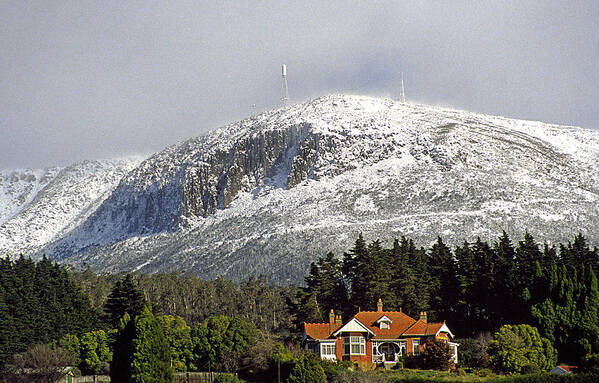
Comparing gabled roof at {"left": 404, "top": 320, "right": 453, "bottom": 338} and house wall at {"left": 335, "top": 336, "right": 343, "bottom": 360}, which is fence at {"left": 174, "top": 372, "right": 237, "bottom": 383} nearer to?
house wall at {"left": 335, "top": 336, "right": 343, "bottom": 360}

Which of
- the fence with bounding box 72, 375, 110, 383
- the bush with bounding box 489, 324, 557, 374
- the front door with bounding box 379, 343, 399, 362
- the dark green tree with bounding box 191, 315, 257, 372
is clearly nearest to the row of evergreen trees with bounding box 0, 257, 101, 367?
the fence with bounding box 72, 375, 110, 383

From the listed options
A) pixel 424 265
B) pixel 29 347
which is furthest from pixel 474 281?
pixel 29 347

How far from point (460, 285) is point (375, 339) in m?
21.7

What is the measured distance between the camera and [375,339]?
8919 centimetres

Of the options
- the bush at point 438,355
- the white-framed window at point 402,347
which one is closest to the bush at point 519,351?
the bush at point 438,355

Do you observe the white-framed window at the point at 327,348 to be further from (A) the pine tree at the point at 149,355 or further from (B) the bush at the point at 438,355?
(A) the pine tree at the point at 149,355

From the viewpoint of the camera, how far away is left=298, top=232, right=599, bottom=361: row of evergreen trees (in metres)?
91.3

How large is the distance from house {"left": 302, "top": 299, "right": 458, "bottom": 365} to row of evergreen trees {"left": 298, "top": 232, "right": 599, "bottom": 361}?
9644 millimetres

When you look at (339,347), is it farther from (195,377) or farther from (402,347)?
(195,377)

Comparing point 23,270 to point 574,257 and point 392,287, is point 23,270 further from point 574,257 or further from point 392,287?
point 574,257

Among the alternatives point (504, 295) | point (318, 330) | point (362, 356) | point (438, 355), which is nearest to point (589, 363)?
point (438, 355)

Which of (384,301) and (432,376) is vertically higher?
(384,301)

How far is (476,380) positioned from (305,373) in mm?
16236

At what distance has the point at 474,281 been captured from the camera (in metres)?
105
